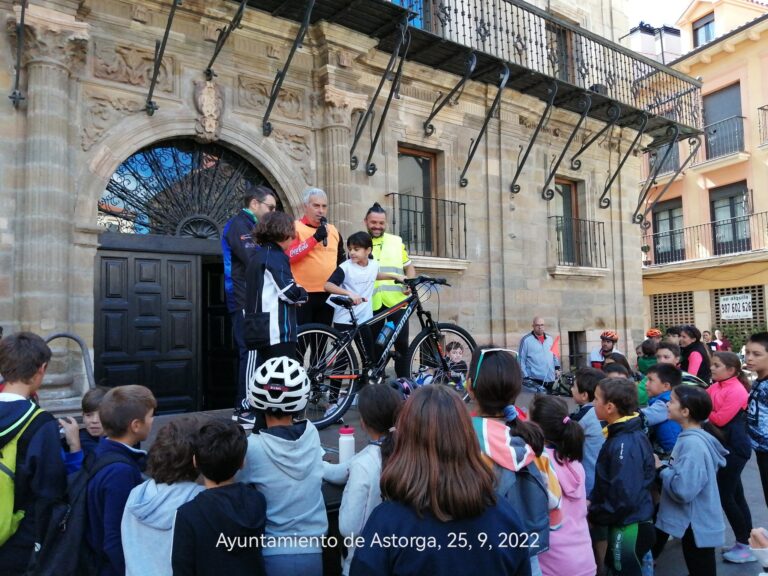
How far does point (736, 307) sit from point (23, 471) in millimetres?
21208

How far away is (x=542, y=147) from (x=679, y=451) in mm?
8406

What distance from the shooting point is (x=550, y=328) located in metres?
10.9

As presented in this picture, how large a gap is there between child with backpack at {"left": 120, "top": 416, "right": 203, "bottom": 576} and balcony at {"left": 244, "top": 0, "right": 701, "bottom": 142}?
21.5ft

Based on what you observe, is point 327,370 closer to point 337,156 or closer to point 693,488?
point 693,488

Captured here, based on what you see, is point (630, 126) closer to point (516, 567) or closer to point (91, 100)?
point (91, 100)

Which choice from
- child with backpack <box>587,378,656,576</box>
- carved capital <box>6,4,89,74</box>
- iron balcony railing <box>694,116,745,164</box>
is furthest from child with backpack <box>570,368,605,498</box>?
iron balcony railing <box>694,116,745,164</box>

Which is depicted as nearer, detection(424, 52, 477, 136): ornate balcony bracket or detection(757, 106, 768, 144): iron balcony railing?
detection(424, 52, 477, 136): ornate balcony bracket

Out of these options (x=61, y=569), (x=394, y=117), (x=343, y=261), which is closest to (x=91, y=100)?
(x=343, y=261)

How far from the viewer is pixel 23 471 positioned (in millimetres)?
2613

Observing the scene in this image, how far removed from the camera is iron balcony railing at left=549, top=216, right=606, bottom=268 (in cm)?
1174

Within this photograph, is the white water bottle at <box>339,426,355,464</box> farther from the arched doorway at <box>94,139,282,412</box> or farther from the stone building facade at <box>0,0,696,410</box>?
the arched doorway at <box>94,139,282,412</box>

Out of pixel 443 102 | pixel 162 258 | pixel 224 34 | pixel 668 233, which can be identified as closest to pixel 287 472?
pixel 162 258

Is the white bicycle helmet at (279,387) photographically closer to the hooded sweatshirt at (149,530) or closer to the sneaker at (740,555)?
the hooded sweatshirt at (149,530)

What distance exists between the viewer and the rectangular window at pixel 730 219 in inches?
765
